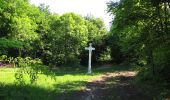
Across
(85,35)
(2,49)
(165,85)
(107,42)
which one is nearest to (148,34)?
(165,85)

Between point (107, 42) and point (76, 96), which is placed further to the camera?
point (107, 42)

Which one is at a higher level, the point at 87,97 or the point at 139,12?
the point at 139,12

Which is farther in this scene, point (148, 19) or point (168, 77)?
point (148, 19)

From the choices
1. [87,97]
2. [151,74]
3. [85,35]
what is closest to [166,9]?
[151,74]

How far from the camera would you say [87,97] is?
17891 millimetres

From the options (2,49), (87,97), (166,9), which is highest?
(166,9)

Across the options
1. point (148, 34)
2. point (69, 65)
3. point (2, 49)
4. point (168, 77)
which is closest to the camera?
point (2, 49)

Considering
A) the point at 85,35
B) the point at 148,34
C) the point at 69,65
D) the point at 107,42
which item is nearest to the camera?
the point at 148,34

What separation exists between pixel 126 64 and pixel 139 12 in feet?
92.0

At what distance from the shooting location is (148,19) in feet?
85.6

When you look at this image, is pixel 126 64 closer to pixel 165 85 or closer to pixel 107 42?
pixel 107 42

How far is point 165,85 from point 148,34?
5270 mm

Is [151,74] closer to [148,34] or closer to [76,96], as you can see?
[148,34]

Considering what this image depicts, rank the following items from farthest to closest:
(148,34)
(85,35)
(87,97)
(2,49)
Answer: (85,35), (148,34), (87,97), (2,49)
